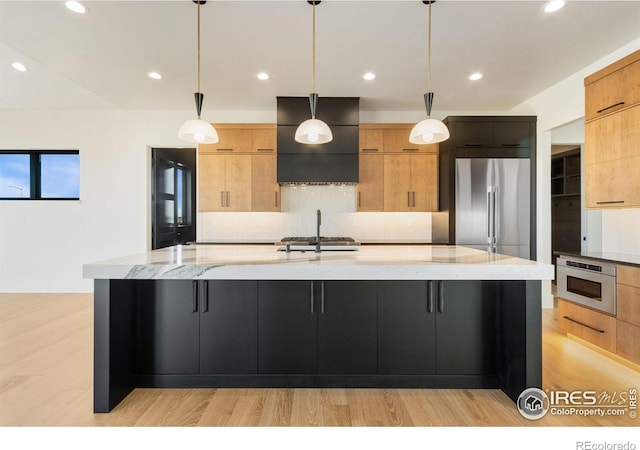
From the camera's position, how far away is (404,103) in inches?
194

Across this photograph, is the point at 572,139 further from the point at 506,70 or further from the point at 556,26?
the point at 556,26

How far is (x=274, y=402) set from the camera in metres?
2.23

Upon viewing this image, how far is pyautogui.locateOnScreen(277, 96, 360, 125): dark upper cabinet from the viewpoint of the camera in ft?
15.1

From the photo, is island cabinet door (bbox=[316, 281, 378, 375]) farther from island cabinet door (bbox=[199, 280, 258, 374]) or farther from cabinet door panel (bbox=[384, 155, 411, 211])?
cabinet door panel (bbox=[384, 155, 411, 211])

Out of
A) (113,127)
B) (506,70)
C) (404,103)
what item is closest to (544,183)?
(506,70)

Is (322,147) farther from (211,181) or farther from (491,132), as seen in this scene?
(491,132)

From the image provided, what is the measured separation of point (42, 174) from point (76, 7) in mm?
3784

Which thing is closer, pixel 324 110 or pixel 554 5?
pixel 554 5

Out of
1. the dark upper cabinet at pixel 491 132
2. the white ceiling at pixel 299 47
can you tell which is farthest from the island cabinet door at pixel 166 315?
the dark upper cabinet at pixel 491 132

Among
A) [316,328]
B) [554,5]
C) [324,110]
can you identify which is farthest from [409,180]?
[316,328]

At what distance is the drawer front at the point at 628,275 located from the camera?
9.03ft

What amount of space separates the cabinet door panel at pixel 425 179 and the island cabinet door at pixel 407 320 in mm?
2679

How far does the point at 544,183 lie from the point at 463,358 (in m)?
3.47

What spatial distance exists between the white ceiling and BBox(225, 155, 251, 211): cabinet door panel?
83 centimetres
